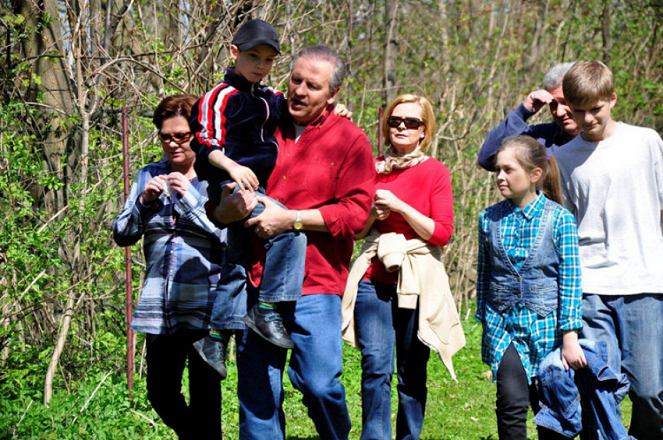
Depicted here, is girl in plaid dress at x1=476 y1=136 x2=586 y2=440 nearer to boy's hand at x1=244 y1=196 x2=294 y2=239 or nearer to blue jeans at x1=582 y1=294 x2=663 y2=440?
blue jeans at x1=582 y1=294 x2=663 y2=440

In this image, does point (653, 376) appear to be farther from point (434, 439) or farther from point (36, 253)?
point (36, 253)

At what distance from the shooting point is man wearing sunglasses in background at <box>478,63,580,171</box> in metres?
4.16

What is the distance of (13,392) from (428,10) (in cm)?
867

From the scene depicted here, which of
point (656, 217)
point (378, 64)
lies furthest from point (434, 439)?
point (378, 64)

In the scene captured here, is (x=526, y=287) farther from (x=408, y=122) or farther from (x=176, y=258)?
(x=176, y=258)

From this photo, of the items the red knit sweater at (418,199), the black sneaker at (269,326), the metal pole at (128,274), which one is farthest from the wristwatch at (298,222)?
the metal pole at (128,274)

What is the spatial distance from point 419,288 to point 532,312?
618mm

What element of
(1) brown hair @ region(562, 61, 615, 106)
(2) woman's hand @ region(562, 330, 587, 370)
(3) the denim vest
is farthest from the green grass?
(1) brown hair @ region(562, 61, 615, 106)

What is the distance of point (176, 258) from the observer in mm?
3746

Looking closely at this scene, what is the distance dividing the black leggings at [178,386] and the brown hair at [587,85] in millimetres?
2114

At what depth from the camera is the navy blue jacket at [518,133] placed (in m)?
4.25

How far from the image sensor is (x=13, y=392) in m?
5.07

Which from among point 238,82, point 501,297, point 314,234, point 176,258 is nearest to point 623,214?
point 501,297

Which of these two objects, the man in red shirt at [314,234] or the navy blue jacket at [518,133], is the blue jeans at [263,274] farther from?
the navy blue jacket at [518,133]
